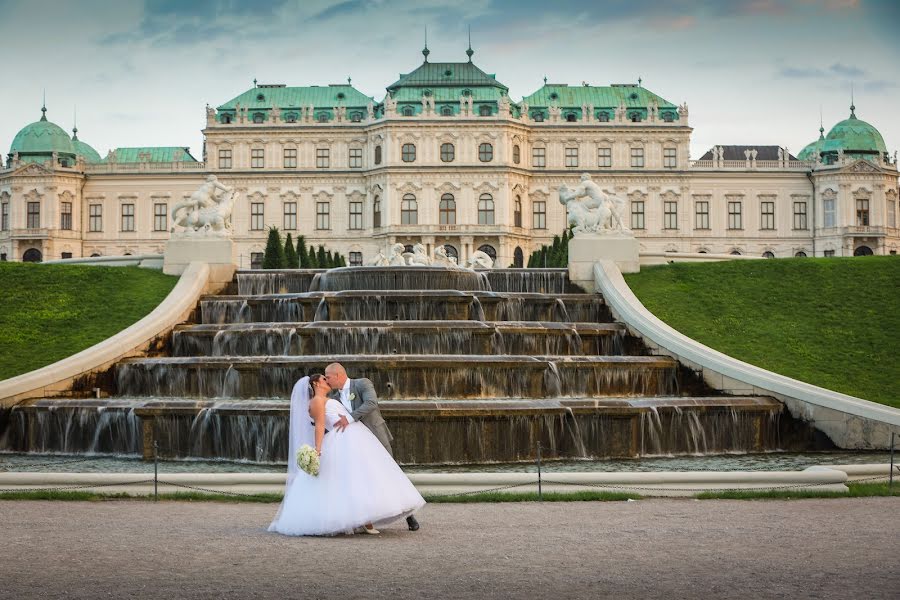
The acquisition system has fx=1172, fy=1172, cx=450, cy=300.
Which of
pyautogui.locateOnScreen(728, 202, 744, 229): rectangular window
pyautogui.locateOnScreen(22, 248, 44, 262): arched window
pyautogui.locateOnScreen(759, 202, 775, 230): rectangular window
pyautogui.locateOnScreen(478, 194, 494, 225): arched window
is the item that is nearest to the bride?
pyautogui.locateOnScreen(478, 194, 494, 225): arched window

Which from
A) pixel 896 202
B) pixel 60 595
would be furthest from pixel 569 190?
pixel 896 202

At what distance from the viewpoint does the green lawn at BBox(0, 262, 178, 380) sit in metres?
28.9

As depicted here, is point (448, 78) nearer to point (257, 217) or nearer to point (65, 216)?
point (257, 217)

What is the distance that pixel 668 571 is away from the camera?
34.4ft

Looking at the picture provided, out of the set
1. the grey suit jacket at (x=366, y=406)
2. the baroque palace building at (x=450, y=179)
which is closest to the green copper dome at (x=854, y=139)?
the baroque palace building at (x=450, y=179)

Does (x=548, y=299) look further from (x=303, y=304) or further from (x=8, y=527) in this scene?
(x=8, y=527)

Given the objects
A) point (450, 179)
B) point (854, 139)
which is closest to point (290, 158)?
point (450, 179)

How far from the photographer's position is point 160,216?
4028 inches

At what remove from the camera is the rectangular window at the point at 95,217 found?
103m

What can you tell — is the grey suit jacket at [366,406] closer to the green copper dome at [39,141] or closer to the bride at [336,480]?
the bride at [336,480]

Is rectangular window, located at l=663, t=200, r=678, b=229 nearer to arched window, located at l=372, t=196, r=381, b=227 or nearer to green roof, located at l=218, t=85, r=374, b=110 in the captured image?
arched window, located at l=372, t=196, r=381, b=227

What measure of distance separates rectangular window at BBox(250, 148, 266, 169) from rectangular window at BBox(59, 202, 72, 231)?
16500 mm

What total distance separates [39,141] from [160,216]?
12.1 metres

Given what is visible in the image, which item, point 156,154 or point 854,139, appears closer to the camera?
point 854,139
